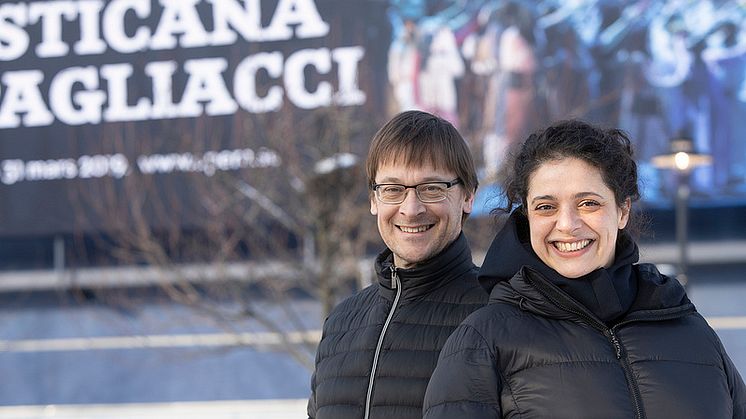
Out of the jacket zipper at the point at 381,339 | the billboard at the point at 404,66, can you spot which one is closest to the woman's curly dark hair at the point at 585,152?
the jacket zipper at the point at 381,339

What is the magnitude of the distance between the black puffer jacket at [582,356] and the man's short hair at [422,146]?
41 cm

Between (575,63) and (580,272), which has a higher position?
(575,63)

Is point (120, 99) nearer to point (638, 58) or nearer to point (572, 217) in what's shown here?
point (638, 58)

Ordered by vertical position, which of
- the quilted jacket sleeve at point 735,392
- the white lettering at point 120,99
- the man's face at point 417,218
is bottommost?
the quilted jacket sleeve at point 735,392

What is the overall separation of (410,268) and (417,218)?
0.46ft

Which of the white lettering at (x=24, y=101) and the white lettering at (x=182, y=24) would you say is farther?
the white lettering at (x=24, y=101)

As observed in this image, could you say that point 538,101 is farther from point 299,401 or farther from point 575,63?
point 299,401

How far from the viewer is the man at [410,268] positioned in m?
2.49

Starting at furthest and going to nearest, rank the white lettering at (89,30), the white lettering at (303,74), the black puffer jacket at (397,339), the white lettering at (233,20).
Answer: the white lettering at (89,30)
the white lettering at (233,20)
the white lettering at (303,74)
the black puffer jacket at (397,339)

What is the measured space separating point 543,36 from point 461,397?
42.3 feet

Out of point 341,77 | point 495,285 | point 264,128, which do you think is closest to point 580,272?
point 495,285

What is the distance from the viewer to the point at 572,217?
2.15 meters

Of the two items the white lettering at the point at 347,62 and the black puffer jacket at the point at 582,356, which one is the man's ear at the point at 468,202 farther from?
the white lettering at the point at 347,62

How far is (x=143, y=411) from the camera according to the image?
46.0 ft
